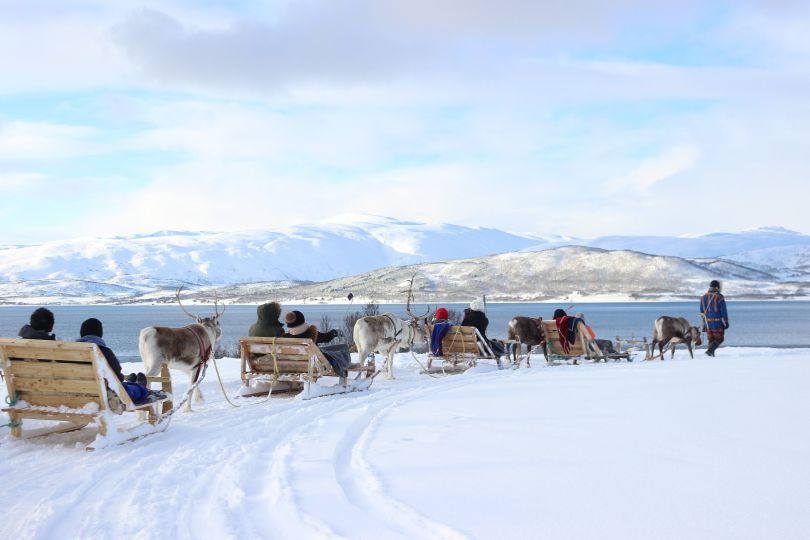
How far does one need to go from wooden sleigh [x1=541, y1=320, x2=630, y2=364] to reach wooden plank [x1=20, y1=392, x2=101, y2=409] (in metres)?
13.9

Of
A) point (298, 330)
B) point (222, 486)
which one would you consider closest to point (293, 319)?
point (298, 330)

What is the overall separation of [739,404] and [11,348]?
8087 millimetres

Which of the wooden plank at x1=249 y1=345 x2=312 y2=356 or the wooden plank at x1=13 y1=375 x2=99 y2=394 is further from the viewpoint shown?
the wooden plank at x1=249 y1=345 x2=312 y2=356

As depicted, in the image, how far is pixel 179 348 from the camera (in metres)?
11.3

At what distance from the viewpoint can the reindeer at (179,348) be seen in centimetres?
1088

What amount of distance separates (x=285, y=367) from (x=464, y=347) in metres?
6.07

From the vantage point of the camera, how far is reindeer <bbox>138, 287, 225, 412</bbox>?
35.7 feet

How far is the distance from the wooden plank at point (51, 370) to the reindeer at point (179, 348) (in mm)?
2328

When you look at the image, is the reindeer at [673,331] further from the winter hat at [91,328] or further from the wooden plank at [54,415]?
the wooden plank at [54,415]

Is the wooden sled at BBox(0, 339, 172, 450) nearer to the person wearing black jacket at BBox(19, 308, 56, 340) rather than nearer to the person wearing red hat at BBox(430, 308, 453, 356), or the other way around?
the person wearing black jacket at BBox(19, 308, 56, 340)

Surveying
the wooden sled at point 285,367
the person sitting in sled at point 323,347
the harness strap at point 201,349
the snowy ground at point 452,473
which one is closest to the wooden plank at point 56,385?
the snowy ground at point 452,473

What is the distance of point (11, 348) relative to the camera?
8016 millimetres

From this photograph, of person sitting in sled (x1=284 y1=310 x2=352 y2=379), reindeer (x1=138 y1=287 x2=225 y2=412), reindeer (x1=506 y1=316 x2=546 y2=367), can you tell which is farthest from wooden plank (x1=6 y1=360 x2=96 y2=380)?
reindeer (x1=506 y1=316 x2=546 y2=367)

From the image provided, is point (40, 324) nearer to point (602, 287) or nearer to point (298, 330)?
point (298, 330)
